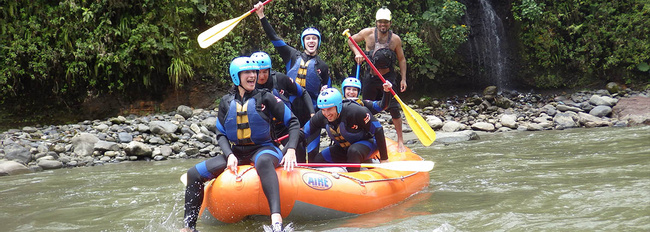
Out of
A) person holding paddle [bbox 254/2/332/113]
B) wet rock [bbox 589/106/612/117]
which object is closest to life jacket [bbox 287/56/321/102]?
person holding paddle [bbox 254/2/332/113]

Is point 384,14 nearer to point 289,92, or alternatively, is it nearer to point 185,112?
point 289,92

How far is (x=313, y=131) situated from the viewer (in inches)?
191

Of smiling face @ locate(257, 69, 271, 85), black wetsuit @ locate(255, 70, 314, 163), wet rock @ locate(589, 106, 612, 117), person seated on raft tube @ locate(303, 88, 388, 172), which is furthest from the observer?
wet rock @ locate(589, 106, 612, 117)

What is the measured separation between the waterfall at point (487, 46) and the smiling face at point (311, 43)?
953 centimetres

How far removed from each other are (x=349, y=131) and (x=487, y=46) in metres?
10.1

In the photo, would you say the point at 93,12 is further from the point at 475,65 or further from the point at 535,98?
the point at 535,98

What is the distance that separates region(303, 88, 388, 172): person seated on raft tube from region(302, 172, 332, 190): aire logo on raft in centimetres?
75

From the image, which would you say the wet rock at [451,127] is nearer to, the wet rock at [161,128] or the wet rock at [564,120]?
the wet rock at [564,120]

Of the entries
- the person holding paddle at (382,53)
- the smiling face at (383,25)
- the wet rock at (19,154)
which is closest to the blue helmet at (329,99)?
the person holding paddle at (382,53)

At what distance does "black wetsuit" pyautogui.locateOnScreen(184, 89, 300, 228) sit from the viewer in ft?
12.5

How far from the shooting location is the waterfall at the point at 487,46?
548 inches

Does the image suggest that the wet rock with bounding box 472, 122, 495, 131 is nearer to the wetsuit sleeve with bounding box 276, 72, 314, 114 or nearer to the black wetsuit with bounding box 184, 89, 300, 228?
the wetsuit sleeve with bounding box 276, 72, 314, 114

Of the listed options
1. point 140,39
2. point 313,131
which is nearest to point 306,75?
point 313,131

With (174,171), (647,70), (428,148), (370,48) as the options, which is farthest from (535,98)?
(174,171)
